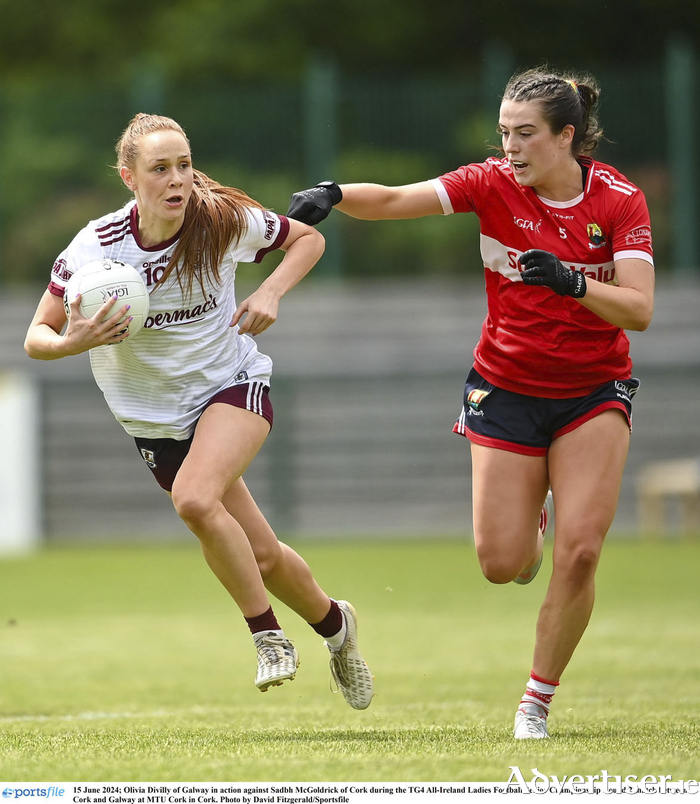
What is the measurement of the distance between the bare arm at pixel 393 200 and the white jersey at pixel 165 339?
306mm

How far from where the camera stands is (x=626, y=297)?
15.0 ft

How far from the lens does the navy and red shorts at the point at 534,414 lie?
4.96 meters

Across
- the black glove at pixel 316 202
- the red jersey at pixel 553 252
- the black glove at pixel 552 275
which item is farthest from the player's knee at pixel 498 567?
the black glove at pixel 316 202

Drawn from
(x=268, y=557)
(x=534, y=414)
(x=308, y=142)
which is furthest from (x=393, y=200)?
(x=308, y=142)

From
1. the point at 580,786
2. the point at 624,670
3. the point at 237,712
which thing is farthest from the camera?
the point at 624,670

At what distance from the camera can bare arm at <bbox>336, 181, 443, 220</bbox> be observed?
5.09 meters

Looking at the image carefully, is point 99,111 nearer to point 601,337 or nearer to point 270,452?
point 270,452

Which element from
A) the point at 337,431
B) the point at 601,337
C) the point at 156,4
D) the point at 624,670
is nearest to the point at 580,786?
the point at 601,337

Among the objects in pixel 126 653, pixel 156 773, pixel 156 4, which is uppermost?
pixel 156 4

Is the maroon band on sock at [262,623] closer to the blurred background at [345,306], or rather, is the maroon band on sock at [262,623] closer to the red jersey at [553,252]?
the red jersey at [553,252]

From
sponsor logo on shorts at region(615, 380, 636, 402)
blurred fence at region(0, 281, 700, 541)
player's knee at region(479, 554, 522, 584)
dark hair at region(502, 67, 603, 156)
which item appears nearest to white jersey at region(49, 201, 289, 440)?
dark hair at region(502, 67, 603, 156)

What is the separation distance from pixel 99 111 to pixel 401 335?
15.9 ft

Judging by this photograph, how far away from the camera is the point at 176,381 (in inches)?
198

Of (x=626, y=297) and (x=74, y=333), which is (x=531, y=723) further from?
(x=74, y=333)
